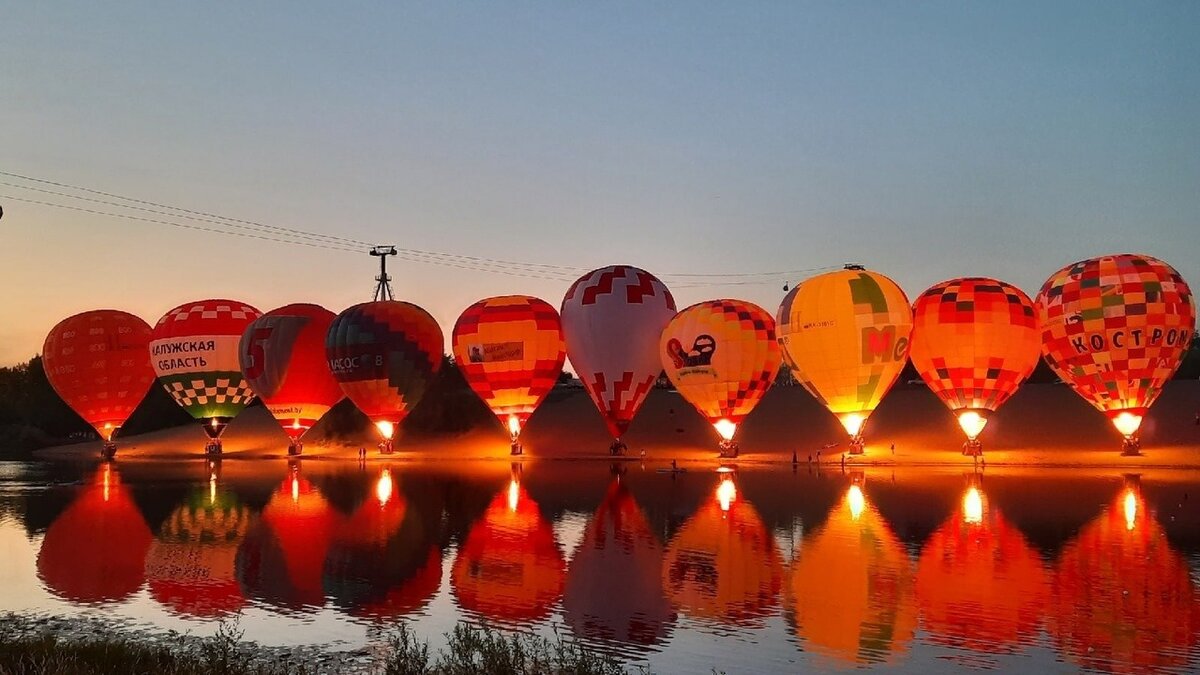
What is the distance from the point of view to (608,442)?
1674 inches

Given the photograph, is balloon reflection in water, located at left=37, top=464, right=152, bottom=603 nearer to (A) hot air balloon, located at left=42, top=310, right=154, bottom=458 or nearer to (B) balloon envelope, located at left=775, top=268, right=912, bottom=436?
(B) balloon envelope, located at left=775, top=268, right=912, bottom=436

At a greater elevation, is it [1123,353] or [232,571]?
[1123,353]

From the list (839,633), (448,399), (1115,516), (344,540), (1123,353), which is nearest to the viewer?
(839,633)

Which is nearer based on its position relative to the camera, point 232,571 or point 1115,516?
point 232,571

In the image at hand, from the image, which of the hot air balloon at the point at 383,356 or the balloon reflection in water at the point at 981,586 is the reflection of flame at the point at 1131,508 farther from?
the hot air balloon at the point at 383,356

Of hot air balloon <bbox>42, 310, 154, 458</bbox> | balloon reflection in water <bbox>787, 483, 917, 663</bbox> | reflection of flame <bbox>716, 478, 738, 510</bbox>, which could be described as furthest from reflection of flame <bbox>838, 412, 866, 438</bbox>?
hot air balloon <bbox>42, 310, 154, 458</bbox>

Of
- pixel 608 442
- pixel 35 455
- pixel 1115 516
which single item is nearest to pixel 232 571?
pixel 1115 516

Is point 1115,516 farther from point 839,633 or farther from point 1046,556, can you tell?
point 839,633

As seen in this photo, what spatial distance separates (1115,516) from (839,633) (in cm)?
1017

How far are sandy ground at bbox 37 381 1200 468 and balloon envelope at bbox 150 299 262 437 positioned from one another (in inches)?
128

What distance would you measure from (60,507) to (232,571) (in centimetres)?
1088

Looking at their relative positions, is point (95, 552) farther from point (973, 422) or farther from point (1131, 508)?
point (973, 422)

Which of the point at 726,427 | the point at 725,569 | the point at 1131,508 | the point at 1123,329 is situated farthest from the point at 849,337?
the point at 725,569

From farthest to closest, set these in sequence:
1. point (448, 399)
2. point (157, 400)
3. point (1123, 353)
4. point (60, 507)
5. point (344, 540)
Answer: point (157, 400) < point (448, 399) < point (1123, 353) < point (60, 507) < point (344, 540)
